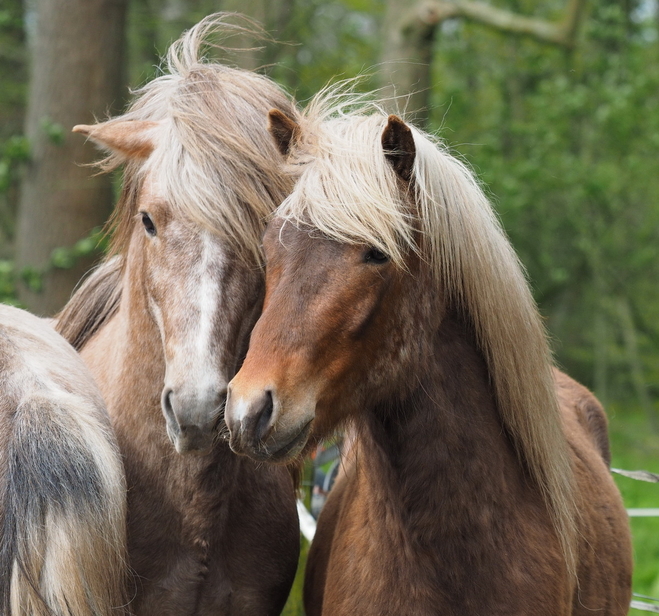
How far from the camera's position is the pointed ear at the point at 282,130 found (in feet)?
8.59

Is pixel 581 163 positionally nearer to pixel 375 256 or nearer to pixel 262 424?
pixel 375 256

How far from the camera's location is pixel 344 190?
2346 mm

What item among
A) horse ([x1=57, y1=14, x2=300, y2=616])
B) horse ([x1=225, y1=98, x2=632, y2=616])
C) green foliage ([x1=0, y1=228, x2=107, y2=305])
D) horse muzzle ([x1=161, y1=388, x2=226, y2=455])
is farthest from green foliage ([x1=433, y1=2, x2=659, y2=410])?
horse muzzle ([x1=161, y1=388, x2=226, y2=455])

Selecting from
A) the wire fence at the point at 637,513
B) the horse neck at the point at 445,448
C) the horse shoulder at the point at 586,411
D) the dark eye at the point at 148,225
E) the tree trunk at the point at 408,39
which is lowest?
the wire fence at the point at 637,513

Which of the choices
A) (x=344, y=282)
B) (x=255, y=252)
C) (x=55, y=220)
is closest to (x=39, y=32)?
(x=55, y=220)

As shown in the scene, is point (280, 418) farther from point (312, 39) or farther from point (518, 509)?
point (312, 39)

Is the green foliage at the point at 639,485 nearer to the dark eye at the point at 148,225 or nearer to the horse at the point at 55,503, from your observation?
the dark eye at the point at 148,225

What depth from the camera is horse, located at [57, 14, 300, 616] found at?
240cm

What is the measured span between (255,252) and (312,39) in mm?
9429

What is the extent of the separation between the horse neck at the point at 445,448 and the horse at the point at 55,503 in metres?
0.83

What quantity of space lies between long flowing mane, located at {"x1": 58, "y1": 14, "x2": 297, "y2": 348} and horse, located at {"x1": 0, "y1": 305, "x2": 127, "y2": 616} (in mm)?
687

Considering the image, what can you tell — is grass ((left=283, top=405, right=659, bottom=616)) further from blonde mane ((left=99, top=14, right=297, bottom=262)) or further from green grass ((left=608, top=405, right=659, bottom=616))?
blonde mane ((left=99, top=14, right=297, bottom=262))

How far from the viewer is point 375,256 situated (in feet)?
7.56

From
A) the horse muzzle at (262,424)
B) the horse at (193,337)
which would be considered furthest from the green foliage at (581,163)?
the horse muzzle at (262,424)
